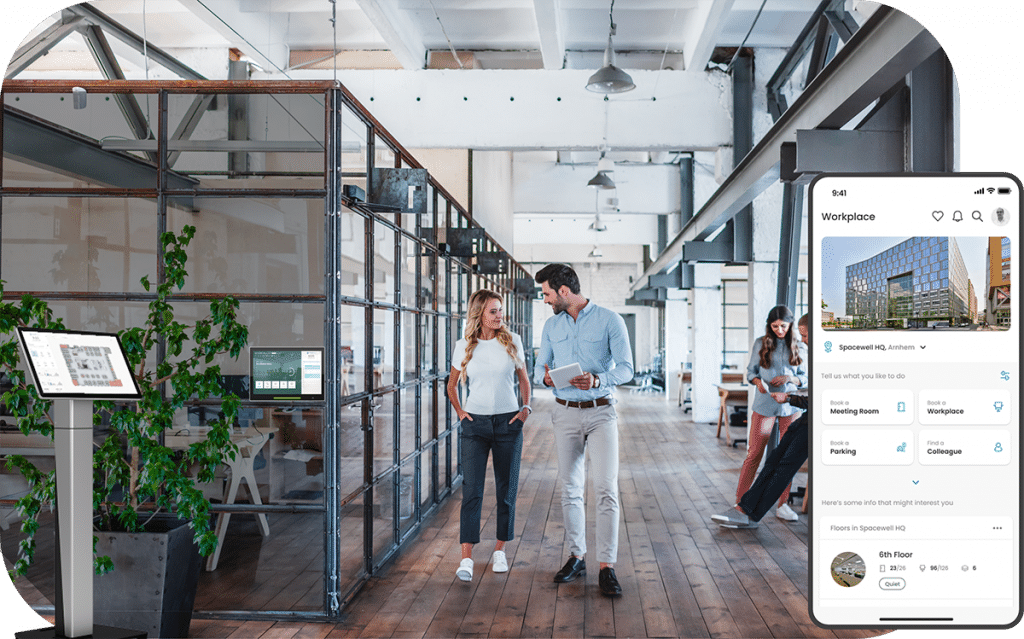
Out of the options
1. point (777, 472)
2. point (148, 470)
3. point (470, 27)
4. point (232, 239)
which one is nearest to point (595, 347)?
point (232, 239)

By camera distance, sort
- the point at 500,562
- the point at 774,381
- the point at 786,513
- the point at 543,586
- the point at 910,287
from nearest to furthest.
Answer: the point at 910,287 → the point at 543,586 → the point at 500,562 → the point at 774,381 → the point at 786,513

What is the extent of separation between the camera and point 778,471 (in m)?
5.36

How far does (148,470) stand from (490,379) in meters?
1.83

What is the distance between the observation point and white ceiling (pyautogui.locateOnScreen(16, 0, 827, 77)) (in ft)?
24.7

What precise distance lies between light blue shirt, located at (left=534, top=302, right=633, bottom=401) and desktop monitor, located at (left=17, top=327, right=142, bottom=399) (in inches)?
84.5

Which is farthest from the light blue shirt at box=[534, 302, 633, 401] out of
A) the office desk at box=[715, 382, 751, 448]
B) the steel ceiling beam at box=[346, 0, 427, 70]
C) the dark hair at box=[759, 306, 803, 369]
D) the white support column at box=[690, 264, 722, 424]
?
the white support column at box=[690, 264, 722, 424]

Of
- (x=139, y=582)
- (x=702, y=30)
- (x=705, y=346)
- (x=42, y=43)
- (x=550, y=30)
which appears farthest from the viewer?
(x=705, y=346)

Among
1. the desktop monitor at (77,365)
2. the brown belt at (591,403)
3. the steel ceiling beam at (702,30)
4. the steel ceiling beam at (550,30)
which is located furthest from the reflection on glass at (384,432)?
the steel ceiling beam at (702,30)

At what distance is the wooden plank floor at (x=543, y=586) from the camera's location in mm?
3617

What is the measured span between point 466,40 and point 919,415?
8142mm

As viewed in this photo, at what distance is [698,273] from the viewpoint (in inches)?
542

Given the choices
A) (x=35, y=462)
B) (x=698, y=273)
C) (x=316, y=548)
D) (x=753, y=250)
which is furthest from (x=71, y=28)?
(x=698, y=273)

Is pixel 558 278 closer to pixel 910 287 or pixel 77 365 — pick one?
pixel 77 365

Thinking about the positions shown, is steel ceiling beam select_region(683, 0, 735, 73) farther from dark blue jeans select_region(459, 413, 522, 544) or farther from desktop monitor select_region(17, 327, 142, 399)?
desktop monitor select_region(17, 327, 142, 399)
